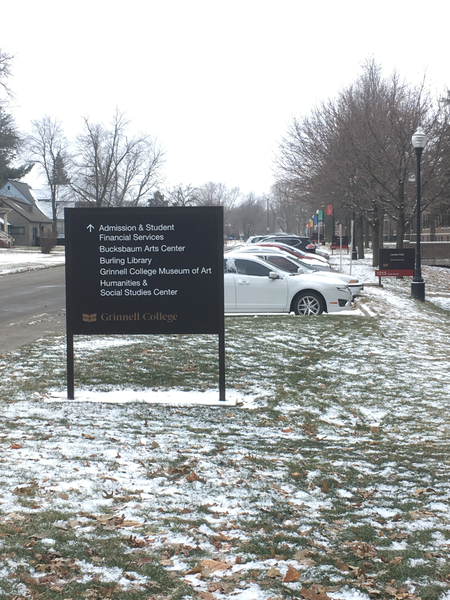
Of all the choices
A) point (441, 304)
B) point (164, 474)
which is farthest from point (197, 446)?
point (441, 304)

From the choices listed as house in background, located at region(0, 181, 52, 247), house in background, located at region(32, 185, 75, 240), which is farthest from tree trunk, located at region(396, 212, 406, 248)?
house in background, located at region(32, 185, 75, 240)

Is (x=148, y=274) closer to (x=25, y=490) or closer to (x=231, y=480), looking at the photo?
(x=231, y=480)

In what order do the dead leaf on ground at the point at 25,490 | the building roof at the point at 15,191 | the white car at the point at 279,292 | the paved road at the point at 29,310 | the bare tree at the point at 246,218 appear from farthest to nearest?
the bare tree at the point at 246,218, the building roof at the point at 15,191, the white car at the point at 279,292, the paved road at the point at 29,310, the dead leaf on ground at the point at 25,490

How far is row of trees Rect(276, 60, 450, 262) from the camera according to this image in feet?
88.1

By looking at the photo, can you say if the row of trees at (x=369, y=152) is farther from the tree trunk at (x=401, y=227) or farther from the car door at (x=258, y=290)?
the car door at (x=258, y=290)

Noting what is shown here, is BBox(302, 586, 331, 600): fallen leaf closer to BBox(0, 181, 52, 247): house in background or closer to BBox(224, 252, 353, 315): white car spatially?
BBox(224, 252, 353, 315): white car

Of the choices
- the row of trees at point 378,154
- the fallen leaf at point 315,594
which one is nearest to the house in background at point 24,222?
the row of trees at point 378,154

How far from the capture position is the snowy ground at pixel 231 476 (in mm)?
3574

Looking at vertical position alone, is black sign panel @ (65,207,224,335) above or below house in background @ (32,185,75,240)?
below

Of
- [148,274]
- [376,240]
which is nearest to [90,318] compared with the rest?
[148,274]

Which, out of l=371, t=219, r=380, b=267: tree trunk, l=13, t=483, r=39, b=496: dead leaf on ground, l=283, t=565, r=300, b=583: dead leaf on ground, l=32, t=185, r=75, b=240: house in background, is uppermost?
l=32, t=185, r=75, b=240: house in background

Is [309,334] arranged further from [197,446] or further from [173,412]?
[197,446]

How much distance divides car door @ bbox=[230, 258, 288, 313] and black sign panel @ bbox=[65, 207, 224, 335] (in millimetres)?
7127

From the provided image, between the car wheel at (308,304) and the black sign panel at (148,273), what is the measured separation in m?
7.23
